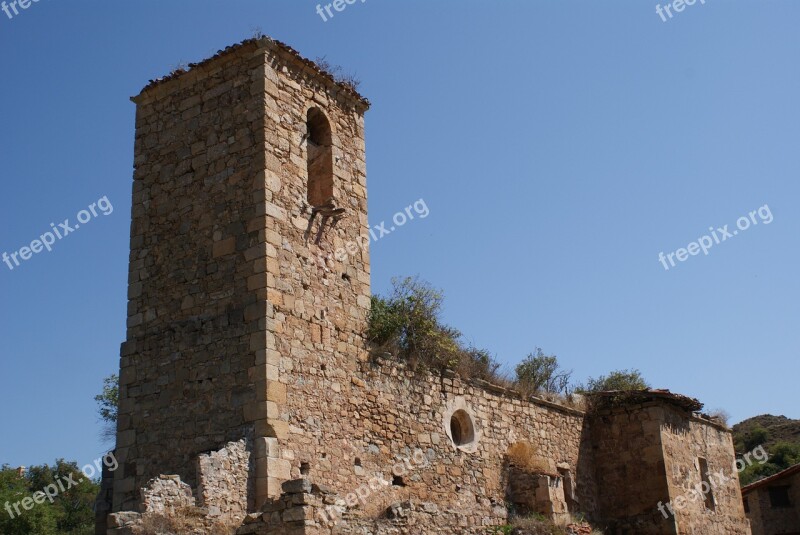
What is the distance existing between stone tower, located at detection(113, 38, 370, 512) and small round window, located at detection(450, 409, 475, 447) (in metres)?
2.37

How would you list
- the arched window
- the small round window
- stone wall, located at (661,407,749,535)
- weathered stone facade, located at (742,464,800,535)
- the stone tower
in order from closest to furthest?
the stone tower, the arched window, the small round window, stone wall, located at (661,407,749,535), weathered stone facade, located at (742,464,800,535)

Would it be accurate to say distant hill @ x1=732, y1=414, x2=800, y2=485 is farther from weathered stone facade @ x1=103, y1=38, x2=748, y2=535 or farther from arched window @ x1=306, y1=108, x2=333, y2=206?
arched window @ x1=306, y1=108, x2=333, y2=206

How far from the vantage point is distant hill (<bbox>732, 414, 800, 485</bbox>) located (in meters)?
37.0

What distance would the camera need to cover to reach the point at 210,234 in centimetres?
1261

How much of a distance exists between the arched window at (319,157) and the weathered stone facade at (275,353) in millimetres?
24

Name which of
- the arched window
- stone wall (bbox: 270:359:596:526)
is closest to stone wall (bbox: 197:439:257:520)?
stone wall (bbox: 270:359:596:526)

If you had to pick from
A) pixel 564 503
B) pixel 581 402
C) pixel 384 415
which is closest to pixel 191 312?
pixel 384 415

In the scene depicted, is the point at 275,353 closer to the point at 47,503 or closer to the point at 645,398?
the point at 645,398

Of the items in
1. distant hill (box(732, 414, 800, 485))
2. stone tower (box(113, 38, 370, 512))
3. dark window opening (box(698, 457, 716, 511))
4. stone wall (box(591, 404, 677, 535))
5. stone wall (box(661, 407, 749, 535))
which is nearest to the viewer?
stone tower (box(113, 38, 370, 512))

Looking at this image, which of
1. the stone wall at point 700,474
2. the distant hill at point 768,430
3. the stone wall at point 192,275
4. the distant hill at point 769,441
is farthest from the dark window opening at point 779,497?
the stone wall at point 192,275

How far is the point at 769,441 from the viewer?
131 feet

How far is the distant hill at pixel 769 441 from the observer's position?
37.0 meters

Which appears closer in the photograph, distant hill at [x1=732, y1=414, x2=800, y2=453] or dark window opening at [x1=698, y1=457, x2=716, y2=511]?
dark window opening at [x1=698, y1=457, x2=716, y2=511]

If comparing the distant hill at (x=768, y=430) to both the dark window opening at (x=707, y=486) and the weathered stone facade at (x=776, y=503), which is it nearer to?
the weathered stone facade at (x=776, y=503)
